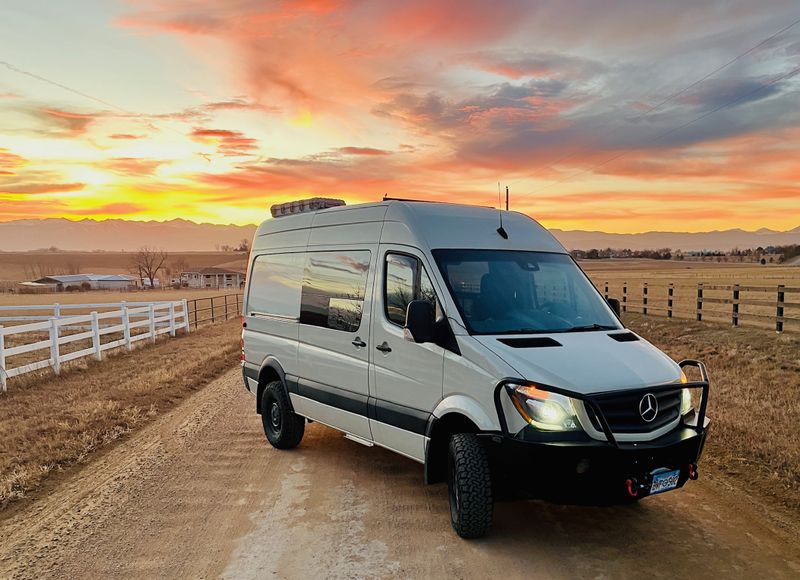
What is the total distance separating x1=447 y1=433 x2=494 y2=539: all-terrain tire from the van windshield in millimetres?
884

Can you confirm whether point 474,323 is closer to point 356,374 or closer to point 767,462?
point 356,374

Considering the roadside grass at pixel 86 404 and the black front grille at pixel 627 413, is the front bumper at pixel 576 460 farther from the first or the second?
the roadside grass at pixel 86 404

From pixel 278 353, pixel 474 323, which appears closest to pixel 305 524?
pixel 474 323

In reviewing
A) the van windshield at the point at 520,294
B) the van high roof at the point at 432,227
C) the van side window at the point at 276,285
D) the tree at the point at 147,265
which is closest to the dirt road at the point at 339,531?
→ the van windshield at the point at 520,294

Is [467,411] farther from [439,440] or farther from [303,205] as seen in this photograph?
[303,205]

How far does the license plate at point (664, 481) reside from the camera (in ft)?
14.9

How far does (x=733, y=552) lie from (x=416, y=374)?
8.32 feet

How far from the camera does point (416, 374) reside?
17.4 feet

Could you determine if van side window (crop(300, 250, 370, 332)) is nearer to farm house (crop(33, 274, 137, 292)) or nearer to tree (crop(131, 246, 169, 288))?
farm house (crop(33, 274, 137, 292))

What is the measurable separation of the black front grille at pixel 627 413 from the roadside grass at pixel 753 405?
1865mm

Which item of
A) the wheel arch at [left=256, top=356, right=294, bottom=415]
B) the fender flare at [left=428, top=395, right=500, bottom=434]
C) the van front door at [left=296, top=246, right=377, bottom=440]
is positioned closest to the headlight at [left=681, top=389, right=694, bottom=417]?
the fender flare at [left=428, top=395, right=500, bottom=434]

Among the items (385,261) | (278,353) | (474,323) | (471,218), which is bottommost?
(278,353)

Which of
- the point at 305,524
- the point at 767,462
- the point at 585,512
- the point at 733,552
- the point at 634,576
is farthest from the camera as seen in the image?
the point at 767,462

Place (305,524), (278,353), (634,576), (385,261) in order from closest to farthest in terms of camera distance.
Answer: (634,576) < (305,524) < (385,261) < (278,353)
